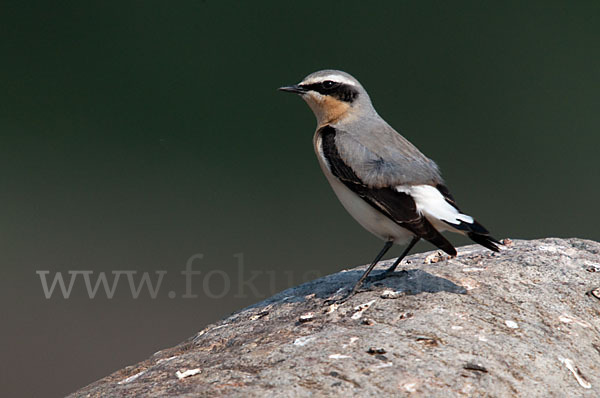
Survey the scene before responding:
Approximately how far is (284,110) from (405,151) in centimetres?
625

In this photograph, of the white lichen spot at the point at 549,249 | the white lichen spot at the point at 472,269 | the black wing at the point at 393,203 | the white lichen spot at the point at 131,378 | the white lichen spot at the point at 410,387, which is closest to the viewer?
the white lichen spot at the point at 410,387

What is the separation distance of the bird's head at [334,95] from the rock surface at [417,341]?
1.07 m

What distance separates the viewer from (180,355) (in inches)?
147

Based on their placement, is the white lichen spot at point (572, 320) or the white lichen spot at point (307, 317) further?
the white lichen spot at point (307, 317)

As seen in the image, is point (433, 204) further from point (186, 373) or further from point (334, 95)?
point (186, 373)

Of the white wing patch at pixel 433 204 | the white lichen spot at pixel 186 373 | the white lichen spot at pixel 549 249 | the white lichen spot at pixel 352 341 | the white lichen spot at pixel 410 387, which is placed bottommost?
the white lichen spot at pixel 549 249

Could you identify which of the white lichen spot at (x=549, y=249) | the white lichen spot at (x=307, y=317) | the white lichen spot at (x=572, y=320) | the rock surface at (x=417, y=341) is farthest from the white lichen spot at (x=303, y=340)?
the white lichen spot at (x=549, y=249)

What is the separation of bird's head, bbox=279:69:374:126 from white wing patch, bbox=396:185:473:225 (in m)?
0.80

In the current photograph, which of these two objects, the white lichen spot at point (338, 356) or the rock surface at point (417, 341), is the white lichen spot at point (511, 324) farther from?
the white lichen spot at point (338, 356)

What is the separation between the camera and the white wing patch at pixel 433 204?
407 centimetres

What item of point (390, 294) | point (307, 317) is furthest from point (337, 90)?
point (307, 317)

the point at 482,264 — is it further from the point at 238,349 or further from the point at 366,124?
the point at 238,349

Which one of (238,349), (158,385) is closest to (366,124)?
(238,349)

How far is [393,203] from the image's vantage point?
13.6ft
